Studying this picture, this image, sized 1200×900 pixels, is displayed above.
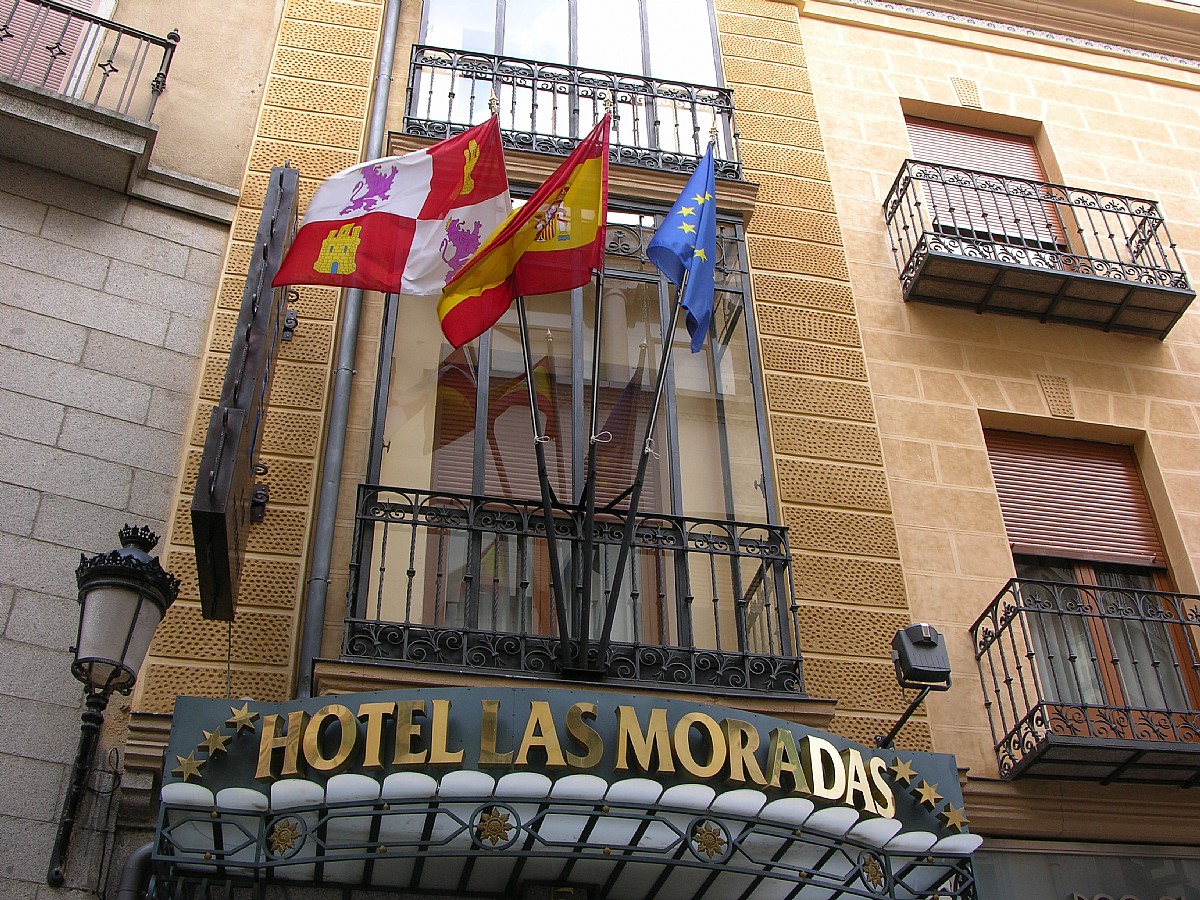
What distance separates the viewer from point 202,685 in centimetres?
684

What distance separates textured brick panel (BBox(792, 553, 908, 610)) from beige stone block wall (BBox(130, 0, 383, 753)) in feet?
10.4

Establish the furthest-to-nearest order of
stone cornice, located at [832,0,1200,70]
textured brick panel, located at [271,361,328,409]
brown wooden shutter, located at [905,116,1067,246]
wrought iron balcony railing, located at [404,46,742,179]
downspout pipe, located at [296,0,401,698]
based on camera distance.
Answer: stone cornice, located at [832,0,1200,70], brown wooden shutter, located at [905,116,1067,246], wrought iron balcony railing, located at [404,46,742,179], textured brick panel, located at [271,361,328,409], downspout pipe, located at [296,0,401,698]

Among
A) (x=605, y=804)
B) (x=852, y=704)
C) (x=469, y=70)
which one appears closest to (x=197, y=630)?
(x=605, y=804)

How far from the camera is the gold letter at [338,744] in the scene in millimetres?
5812

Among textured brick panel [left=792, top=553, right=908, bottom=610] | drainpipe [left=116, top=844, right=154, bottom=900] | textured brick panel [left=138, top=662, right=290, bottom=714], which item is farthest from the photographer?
textured brick panel [left=792, top=553, right=908, bottom=610]

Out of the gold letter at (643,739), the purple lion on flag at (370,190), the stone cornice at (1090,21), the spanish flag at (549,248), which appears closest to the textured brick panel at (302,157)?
the purple lion on flag at (370,190)

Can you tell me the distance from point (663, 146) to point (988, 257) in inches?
118

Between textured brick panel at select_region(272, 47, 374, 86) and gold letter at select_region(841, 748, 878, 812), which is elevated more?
textured brick panel at select_region(272, 47, 374, 86)

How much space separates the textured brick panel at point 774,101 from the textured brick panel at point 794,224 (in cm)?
122

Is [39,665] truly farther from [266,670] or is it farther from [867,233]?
[867,233]

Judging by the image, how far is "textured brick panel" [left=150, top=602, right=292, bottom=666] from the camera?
6934 mm

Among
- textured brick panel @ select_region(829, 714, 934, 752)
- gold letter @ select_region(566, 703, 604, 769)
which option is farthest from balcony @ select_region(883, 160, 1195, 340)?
gold letter @ select_region(566, 703, 604, 769)

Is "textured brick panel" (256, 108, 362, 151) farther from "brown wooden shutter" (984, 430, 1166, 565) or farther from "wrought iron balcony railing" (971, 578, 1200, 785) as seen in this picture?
"wrought iron balcony railing" (971, 578, 1200, 785)

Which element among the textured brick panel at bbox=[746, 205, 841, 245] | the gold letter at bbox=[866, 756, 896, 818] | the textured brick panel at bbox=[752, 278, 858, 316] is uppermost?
the textured brick panel at bbox=[746, 205, 841, 245]
